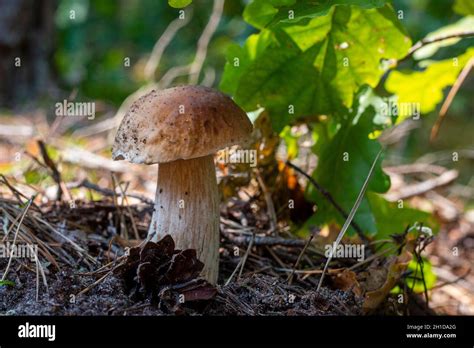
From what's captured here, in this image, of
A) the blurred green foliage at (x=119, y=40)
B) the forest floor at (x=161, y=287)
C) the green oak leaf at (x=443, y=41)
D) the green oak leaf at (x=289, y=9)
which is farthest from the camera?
the blurred green foliage at (x=119, y=40)

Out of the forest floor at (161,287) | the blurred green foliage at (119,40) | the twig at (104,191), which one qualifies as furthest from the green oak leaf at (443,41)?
the blurred green foliage at (119,40)

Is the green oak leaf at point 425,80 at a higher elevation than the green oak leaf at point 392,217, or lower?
higher

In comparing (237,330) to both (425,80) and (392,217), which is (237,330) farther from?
(425,80)

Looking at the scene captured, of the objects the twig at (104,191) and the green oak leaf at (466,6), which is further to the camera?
the green oak leaf at (466,6)

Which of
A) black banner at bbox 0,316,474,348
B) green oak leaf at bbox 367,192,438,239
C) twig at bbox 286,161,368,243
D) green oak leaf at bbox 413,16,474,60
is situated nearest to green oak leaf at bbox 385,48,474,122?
green oak leaf at bbox 413,16,474,60

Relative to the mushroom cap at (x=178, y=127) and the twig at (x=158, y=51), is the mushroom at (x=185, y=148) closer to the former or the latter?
the mushroom cap at (x=178, y=127)

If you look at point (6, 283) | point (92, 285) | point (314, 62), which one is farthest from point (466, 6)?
point (6, 283)

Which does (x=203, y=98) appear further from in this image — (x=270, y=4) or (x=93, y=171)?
(x=93, y=171)
